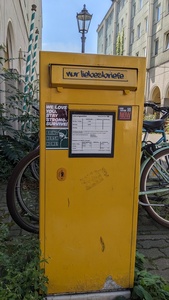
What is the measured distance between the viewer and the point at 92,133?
160 centimetres

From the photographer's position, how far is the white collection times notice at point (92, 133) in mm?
1566

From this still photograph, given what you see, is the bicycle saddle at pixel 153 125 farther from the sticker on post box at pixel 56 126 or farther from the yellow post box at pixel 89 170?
the sticker on post box at pixel 56 126

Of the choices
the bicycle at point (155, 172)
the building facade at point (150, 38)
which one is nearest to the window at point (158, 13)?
the building facade at point (150, 38)

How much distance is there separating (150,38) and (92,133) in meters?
25.6

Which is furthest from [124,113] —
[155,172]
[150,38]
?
[150,38]

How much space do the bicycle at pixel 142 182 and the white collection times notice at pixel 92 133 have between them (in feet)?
3.47

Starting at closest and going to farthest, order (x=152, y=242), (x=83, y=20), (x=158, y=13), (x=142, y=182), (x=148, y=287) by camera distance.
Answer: (x=148, y=287), (x=152, y=242), (x=142, y=182), (x=83, y=20), (x=158, y=13)

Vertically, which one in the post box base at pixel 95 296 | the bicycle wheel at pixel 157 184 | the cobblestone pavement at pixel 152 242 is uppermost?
the bicycle wheel at pixel 157 184

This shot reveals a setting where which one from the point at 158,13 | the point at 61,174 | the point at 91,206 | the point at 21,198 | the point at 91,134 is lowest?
the point at 21,198

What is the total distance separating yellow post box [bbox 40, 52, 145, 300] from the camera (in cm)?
151

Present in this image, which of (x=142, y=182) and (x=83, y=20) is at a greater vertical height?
(x=83, y=20)

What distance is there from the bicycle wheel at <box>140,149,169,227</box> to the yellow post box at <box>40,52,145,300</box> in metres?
1.08

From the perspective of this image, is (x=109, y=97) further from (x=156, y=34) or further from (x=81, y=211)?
(x=156, y=34)

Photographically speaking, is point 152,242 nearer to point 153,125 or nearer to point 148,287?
point 148,287
